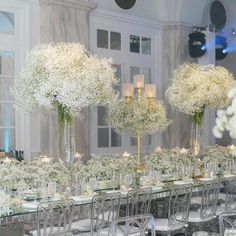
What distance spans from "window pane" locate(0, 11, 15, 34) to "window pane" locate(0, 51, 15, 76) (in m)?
0.37

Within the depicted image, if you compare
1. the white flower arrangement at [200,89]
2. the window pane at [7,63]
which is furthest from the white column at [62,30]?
the white flower arrangement at [200,89]

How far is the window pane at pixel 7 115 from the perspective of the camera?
350 inches

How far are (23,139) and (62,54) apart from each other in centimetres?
366

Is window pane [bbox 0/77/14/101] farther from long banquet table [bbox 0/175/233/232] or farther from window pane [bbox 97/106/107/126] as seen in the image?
long banquet table [bbox 0/175/233/232]

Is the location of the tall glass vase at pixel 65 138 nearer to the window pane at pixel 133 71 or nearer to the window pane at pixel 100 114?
the window pane at pixel 100 114

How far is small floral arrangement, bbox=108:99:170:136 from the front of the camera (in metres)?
7.62

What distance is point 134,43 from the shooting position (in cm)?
1157

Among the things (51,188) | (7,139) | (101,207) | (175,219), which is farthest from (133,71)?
(101,207)

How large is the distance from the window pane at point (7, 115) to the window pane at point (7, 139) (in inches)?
4.0

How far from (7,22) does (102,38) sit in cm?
236

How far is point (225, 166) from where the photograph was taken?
861 centimetres

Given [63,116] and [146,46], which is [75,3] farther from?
[63,116]

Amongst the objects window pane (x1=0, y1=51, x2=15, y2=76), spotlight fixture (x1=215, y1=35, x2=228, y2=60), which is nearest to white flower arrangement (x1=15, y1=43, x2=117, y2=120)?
window pane (x1=0, y1=51, x2=15, y2=76)

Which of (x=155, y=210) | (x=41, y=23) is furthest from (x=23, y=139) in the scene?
(x=155, y=210)
